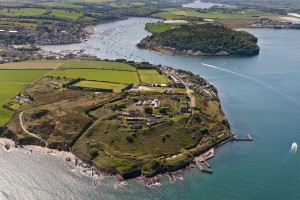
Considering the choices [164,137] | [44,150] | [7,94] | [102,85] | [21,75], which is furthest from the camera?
[21,75]

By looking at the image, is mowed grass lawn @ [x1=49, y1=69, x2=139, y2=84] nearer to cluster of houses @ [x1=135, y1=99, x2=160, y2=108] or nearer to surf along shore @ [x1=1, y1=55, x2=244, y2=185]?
surf along shore @ [x1=1, y1=55, x2=244, y2=185]

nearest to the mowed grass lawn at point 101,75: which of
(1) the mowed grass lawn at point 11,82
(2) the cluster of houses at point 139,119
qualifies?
(1) the mowed grass lawn at point 11,82

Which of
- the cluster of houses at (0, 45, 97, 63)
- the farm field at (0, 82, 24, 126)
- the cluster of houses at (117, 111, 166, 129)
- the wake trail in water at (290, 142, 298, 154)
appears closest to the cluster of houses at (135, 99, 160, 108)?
the cluster of houses at (117, 111, 166, 129)

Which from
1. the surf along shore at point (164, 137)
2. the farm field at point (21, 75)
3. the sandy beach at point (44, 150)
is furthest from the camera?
the farm field at point (21, 75)

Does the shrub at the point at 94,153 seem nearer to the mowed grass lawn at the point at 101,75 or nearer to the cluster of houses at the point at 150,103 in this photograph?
the cluster of houses at the point at 150,103

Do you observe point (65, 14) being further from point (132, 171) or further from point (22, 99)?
point (132, 171)

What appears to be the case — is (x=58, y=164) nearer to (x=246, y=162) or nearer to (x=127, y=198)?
(x=127, y=198)

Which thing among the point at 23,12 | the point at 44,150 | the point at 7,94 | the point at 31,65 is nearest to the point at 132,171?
the point at 44,150
